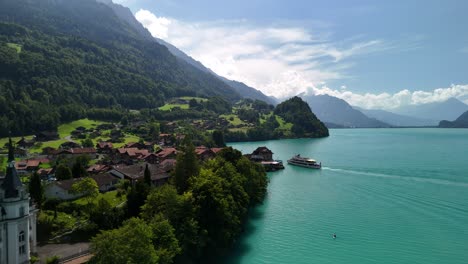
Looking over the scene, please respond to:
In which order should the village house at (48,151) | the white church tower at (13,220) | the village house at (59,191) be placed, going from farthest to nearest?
1. the village house at (48,151)
2. the village house at (59,191)
3. the white church tower at (13,220)

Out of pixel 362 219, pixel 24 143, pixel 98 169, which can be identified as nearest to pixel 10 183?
pixel 362 219

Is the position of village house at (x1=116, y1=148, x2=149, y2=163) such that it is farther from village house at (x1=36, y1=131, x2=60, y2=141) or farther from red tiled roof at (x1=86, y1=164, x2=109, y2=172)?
village house at (x1=36, y1=131, x2=60, y2=141)

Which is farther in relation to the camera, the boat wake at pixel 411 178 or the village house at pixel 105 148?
the village house at pixel 105 148

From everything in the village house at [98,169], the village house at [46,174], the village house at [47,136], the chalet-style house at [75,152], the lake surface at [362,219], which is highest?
the village house at [47,136]

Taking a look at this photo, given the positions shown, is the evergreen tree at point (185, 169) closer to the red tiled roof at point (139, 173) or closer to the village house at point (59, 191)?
the red tiled roof at point (139, 173)

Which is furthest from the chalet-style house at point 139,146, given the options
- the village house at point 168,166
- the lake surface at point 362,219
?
the lake surface at point 362,219
